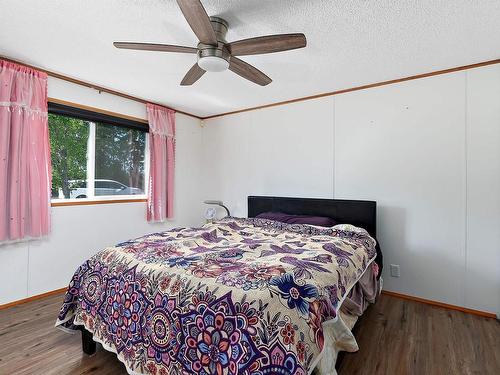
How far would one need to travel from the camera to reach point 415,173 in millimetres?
2732

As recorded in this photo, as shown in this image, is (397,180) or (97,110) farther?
(97,110)

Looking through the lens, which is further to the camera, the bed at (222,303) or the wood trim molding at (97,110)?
the wood trim molding at (97,110)

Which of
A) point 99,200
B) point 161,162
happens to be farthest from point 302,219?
point 99,200

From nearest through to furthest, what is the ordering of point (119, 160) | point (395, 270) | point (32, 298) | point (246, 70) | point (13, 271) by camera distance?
point (246, 70)
point (13, 271)
point (32, 298)
point (395, 270)
point (119, 160)

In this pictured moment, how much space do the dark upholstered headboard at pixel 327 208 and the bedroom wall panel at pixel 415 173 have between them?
173 millimetres

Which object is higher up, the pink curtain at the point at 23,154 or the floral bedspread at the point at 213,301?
the pink curtain at the point at 23,154

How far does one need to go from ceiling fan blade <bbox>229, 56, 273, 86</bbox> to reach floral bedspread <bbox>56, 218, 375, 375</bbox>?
136 centimetres

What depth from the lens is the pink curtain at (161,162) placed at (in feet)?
12.0

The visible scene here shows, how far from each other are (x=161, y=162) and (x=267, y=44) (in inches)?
101

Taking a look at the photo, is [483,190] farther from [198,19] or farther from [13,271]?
[13,271]

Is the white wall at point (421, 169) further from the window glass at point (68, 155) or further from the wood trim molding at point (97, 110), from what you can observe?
the window glass at point (68, 155)

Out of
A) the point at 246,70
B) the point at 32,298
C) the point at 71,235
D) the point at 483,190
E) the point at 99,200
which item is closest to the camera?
the point at 246,70

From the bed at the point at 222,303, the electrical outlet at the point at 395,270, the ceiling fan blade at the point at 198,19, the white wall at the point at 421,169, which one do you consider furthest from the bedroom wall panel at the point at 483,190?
the ceiling fan blade at the point at 198,19

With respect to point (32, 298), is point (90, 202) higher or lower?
higher
